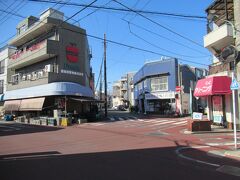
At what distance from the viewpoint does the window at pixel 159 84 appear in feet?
143

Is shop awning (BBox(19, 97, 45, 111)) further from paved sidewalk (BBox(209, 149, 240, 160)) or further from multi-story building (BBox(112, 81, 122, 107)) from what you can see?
multi-story building (BBox(112, 81, 122, 107))

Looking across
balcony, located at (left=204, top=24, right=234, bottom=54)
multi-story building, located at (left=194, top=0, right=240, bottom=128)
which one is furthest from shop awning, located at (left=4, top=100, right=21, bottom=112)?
balcony, located at (left=204, top=24, right=234, bottom=54)

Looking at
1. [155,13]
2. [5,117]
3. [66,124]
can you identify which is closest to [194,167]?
[155,13]

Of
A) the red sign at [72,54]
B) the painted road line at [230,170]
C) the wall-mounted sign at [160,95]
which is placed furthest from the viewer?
the wall-mounted sign at [160,95]

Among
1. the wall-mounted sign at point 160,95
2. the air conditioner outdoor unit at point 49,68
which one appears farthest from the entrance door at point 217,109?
the air conditioner outdoor unit at point 49,68

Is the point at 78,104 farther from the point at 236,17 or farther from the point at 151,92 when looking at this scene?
the point at 236,17

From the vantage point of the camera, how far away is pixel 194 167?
886 cm

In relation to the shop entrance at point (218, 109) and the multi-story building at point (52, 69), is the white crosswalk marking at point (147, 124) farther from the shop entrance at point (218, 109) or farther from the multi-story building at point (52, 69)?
the multi-story building at point (52, 69)

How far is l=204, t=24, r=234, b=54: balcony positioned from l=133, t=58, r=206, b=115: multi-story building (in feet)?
56.0

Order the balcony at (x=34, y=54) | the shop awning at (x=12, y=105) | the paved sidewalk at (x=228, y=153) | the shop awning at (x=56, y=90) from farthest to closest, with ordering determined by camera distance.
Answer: the shop awning at (x=12, y=105) < the balcony at (x=34, y=54) < the shop awning at (x=56, y=90) < the paved sidewalk at (x=228, y=153)

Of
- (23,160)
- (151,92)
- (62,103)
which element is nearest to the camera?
(23,160)

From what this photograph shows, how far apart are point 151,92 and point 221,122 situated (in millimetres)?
24593

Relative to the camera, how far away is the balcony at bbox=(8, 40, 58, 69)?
33906 millimetres

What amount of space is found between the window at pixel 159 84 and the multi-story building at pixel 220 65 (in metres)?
19.6
